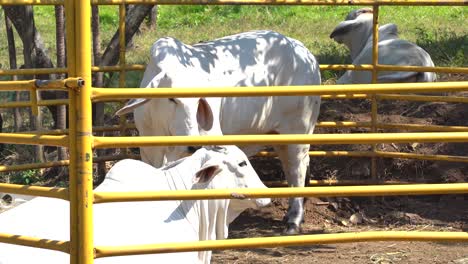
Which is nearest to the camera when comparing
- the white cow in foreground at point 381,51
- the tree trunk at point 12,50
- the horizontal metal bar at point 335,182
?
the horizontal metal bar at point 335,182

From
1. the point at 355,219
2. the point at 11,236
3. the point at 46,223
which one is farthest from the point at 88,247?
the point at 355,219

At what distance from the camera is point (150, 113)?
6445 mm

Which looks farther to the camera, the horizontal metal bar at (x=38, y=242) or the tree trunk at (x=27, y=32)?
the tree trunk at (x=27, y=32)

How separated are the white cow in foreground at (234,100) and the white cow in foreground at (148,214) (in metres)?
0.98

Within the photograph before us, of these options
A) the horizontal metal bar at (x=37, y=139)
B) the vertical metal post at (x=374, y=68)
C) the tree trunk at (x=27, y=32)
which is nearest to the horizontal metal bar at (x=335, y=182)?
the vertical metal post at (x=374, y=68)

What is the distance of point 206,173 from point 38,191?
133cm

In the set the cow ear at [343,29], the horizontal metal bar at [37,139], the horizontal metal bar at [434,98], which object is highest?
the cow ear at [343,29]

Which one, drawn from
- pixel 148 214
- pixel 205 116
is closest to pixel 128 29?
pixel 205 116

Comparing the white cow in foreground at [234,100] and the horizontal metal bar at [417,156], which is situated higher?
the white cow in foreground at [234,100]

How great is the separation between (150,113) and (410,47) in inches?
183

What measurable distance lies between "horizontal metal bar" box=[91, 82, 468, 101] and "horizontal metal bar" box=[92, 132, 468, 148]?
155 millimetres

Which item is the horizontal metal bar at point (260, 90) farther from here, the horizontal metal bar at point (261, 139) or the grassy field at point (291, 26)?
the grassy field at point (291, 26)

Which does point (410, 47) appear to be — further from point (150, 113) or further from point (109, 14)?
point (109, 14)

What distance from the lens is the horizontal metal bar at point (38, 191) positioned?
3.53m
